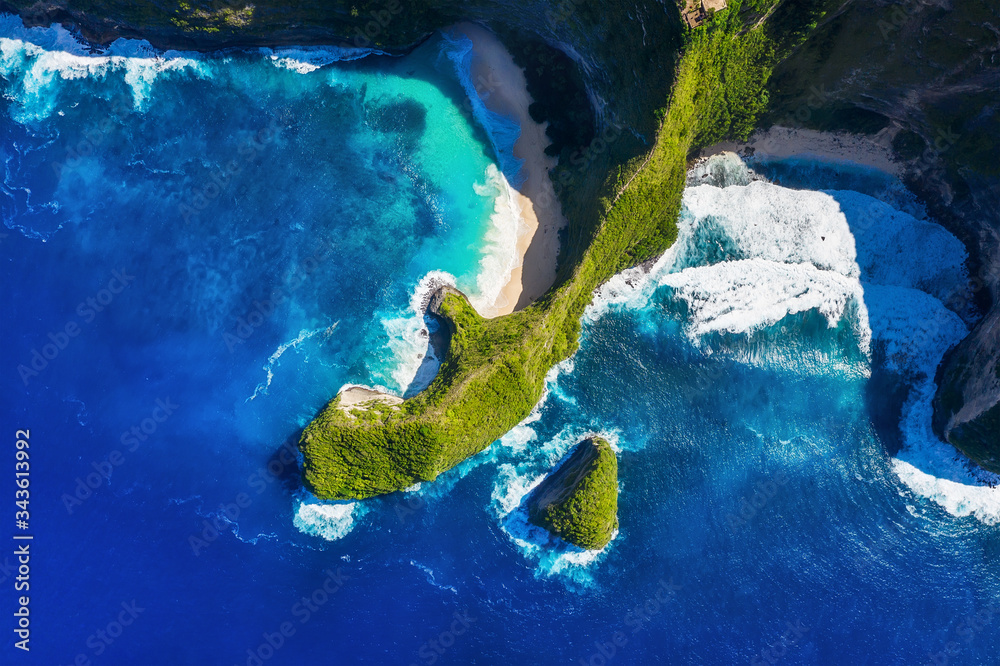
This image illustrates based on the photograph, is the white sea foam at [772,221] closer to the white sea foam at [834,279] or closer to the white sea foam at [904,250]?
the white sea foam at [834,279]

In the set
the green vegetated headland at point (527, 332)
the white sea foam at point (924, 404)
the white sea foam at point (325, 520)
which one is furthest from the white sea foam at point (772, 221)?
the white sea foam at point (325, 520)

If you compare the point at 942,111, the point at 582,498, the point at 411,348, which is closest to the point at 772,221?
the point at 942,111

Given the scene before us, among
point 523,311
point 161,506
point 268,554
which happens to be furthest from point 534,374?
point 161,506

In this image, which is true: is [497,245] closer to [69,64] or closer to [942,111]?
[942,111]

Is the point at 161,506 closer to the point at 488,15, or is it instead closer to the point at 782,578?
the point at 488,15

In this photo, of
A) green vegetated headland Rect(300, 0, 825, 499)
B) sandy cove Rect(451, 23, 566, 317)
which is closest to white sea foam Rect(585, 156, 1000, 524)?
green vegetated headland Rect(300, 0, 825, 499)
